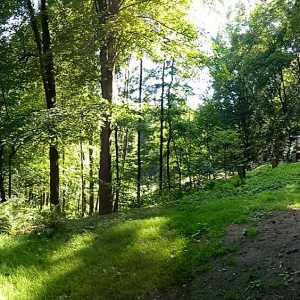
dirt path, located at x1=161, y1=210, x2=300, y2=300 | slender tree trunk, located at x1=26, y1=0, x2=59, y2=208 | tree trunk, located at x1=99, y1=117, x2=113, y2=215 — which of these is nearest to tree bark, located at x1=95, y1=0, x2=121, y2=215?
tree trunk, located at x1=99, y1=117, x2=113, y2=215

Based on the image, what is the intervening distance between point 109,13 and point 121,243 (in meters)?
7.15

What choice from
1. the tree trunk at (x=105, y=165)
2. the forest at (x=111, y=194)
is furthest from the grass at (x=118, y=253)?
the tree trunk at (x=105, y=165)

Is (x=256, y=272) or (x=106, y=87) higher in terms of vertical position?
(x=106, y=87)

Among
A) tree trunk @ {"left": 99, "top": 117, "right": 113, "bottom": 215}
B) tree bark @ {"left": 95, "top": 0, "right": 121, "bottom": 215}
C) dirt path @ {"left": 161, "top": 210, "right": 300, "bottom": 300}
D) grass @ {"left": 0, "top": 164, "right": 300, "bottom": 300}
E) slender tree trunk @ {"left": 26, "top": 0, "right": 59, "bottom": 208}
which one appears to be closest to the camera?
dirt path @ {"left": 161, "top": 210, "right": 300, "bottom": 300}

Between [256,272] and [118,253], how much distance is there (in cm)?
263

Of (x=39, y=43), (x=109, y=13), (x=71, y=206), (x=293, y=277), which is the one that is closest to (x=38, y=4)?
(x=39, y=43)

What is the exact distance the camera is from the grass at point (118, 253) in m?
6.57

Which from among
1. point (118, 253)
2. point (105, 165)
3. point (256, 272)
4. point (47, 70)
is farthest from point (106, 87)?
point (256, 272)

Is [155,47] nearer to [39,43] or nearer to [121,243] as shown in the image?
[39,43]

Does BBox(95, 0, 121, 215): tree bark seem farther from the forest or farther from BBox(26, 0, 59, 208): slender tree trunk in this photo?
BBox(26, 0, 59, 208): slender tree trunk

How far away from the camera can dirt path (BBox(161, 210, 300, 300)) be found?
18.9 feet

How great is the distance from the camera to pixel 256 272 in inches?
248

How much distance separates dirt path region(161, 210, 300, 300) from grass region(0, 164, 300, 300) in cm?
30

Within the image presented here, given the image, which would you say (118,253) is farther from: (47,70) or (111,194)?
(47,70)
